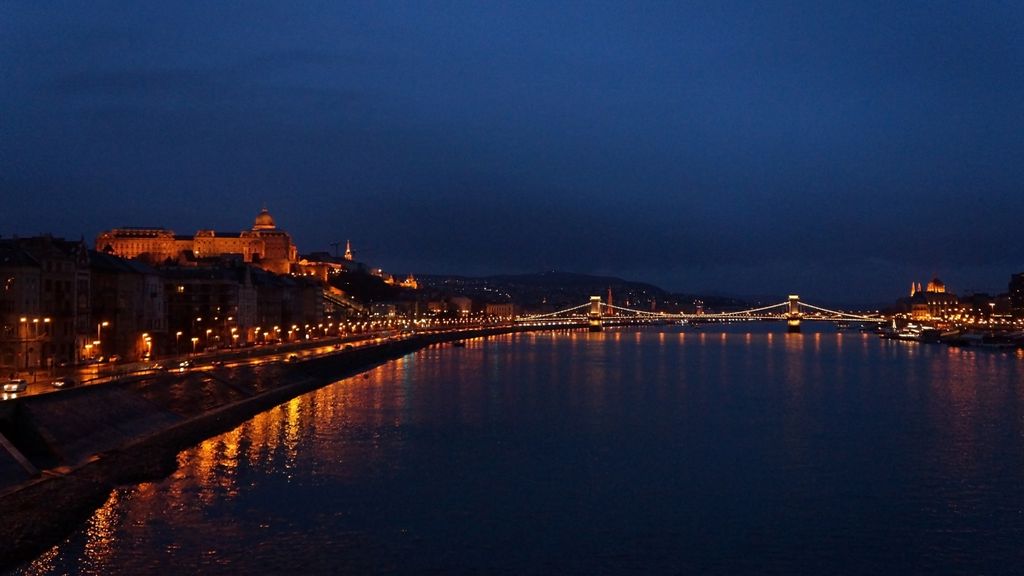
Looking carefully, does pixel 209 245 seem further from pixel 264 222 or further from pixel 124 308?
pixel 124 308

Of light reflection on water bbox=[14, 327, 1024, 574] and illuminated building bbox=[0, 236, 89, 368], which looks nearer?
light reflection on water bbox=[14, 327, 1024, 574]

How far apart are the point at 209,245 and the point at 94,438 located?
77.1 meters

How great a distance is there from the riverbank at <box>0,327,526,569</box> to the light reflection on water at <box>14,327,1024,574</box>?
1.43 feet

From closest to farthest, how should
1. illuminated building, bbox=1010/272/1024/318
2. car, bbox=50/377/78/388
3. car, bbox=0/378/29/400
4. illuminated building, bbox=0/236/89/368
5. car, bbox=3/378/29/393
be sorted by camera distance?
car, bbox=0/378/29/400, car, bbox=3/378/29/393, car, bbox=50/377/78/388, illuminated building, bbox=0/236/89/368, illuminated building, bbox=1010/272/1024/318

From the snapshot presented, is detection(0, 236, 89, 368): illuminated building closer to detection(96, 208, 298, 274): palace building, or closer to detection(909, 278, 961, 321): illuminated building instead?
detection(96, 208, 298, 274): palace building

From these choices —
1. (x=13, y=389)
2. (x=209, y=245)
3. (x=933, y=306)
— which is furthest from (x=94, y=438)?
(x=933, y=306)

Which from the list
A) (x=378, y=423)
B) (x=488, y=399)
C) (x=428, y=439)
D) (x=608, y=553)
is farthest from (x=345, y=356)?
(x=608, y=553)

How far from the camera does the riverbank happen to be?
1376cm

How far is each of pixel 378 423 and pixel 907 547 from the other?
588 inches

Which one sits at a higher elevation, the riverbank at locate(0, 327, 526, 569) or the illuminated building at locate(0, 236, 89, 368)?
the illuminated building at locate(0, 236, 89, 368)

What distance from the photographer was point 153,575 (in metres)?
12.3

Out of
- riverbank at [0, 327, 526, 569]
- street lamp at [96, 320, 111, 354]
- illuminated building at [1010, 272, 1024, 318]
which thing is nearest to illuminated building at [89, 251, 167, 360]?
street lamp at [96, 320, 111, 354]

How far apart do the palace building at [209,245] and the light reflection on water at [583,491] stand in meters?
62.0

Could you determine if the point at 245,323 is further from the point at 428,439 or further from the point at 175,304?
the point at 428,439
